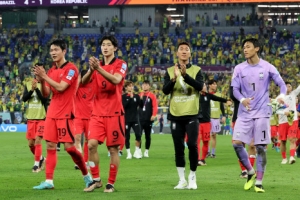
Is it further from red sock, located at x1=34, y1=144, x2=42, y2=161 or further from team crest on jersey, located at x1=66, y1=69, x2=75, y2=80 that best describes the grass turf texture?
team crest on jersey, located at x1=66, y1=69, x2=75, y2=80

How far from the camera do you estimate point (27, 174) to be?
49.8 ft

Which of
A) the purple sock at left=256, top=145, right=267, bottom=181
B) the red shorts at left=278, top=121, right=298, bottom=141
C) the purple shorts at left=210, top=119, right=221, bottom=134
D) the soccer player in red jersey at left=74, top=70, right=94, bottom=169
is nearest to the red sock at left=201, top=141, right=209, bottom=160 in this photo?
the red shorts at left=278, top=121, right=298, bottom=141

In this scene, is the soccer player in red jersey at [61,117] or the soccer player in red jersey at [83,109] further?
the soccer player in red jersey at [83,109]

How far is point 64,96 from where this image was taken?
11.6m

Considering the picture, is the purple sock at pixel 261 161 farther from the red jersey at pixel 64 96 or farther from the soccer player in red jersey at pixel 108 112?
the red jersey at pixel 64 96

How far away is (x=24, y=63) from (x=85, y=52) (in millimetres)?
4953

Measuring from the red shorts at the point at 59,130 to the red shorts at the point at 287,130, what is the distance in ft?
30.2

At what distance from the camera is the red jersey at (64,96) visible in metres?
11.6

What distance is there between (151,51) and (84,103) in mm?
40859

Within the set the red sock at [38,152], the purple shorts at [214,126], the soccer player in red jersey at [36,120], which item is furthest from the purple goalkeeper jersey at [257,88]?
the purple shorts at [214,126]

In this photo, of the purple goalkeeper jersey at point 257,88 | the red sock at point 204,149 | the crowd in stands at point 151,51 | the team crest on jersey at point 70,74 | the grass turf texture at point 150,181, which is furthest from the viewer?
the crowd in stands at point 151,51

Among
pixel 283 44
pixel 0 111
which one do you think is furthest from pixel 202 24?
pixel 0 111

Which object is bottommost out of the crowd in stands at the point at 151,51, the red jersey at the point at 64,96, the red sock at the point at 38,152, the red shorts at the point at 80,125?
the crowd in stands at the point at 151,51

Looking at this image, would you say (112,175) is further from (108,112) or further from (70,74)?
(70,74)
